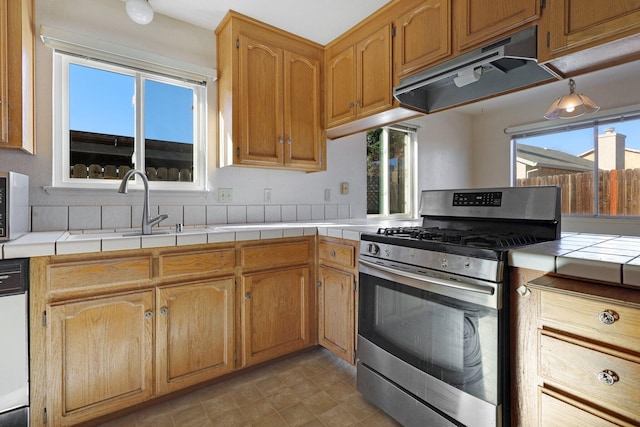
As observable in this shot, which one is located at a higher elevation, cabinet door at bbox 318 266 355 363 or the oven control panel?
the oven control panel

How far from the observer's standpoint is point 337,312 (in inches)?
79.5

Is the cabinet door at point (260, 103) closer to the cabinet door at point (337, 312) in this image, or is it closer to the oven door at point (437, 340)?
the cabinet door at point (337, 312)

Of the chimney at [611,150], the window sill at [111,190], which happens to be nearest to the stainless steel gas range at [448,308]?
the window sill at [111,190]

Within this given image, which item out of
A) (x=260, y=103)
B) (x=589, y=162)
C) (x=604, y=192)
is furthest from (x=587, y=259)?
(x=589, y=162)

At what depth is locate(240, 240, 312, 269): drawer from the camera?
188cm

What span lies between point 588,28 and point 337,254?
1.56 metres

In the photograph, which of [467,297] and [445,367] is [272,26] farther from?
[445,367]

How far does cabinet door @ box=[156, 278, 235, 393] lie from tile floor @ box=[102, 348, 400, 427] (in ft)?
0.39

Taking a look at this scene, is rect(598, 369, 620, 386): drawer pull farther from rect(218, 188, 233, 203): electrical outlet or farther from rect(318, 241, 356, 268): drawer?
rect(218, 188, 233, 203): electrical outlet

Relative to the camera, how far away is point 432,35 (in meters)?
1.82

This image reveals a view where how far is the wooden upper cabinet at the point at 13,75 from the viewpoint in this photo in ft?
4.97

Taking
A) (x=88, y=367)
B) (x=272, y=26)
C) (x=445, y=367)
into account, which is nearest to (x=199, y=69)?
(x=272, y=26)

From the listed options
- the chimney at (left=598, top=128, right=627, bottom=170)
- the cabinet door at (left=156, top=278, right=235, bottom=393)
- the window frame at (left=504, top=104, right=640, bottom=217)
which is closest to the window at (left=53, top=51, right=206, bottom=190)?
the cabinet door at (left=156, top=278, right=235, bottom=393)

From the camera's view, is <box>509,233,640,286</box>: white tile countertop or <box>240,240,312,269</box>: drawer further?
<box>240,240,312,269</box>: drawer
